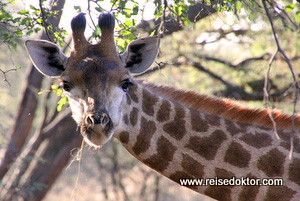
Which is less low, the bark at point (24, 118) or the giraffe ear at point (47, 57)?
the giraffe ear at point (47, 57)

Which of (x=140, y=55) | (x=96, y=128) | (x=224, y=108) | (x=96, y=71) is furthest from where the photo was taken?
(x=140, y=55)

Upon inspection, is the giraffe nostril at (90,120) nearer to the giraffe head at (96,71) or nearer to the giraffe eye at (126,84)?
the giraffe head at (96,71)

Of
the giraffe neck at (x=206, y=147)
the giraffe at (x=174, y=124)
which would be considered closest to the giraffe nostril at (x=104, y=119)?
the giraffe at (x=174, y=124)

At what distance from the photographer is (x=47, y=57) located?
5.83 meters

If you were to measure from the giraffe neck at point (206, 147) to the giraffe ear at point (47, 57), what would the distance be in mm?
1009

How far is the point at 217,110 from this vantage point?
5.64m

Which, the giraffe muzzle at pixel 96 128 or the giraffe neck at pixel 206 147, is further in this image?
the giraffe neck at pixel 206 147

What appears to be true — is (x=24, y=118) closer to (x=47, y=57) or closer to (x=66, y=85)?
(x=47, y=57)

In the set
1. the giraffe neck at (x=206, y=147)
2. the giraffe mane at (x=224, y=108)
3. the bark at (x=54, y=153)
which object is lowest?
the bark at (x=54, y=153)

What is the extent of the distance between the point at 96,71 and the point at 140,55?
776mm

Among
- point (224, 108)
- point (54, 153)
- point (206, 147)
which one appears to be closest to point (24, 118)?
point (54, 153)

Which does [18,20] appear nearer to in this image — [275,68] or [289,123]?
[289,123]

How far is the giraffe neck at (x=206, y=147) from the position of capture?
17.0 ft

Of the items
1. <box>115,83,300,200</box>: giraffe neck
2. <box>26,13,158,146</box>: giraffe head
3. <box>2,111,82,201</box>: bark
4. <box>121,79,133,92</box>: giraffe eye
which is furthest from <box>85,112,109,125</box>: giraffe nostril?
<box>2,111,82,201</box>: bark
